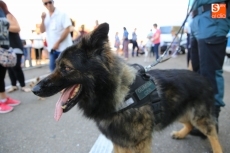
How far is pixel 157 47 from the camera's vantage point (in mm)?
14375

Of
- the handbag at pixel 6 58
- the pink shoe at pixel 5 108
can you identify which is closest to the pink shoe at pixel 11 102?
the pink shoe at pixel 5 108

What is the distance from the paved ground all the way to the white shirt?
160 cm

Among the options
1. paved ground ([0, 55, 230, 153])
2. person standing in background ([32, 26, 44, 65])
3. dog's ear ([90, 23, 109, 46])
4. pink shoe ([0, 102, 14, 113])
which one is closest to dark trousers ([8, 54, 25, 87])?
pink shoe ([0, 102, 14, 113])

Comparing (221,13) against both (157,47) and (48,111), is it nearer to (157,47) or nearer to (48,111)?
(48,111)

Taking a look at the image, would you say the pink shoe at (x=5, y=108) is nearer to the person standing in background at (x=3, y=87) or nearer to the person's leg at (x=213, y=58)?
the person standing in background at (x=3, y=87)

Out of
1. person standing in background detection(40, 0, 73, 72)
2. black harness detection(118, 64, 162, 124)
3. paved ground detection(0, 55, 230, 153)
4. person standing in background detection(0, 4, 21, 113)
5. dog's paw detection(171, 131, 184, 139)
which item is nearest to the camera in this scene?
black harness detection(118, 64, 162, 124)

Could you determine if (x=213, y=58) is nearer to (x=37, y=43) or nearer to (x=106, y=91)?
(x=106, y=91)

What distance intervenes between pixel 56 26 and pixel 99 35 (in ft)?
→ 10.5

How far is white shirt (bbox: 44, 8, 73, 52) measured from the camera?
15.3 feet

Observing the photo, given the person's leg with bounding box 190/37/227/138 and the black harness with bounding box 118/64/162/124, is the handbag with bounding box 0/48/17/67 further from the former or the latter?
the person's leg with bounding box 190/37/227/138

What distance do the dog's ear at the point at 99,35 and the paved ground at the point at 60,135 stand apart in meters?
1.00

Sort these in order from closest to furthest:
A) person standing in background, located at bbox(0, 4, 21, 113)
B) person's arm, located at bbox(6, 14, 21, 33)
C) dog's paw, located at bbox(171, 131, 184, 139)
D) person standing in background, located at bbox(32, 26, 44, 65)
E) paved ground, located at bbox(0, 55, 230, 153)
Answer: paved ground, located at bbox(0, 55, 230, 153)
dog's paw, located at bbox(171, 131, 184, 139)
person standing in background, located at bbox(0, 4, 21, 113)
person's arm, located at bbox(6, 14, 21, 33)
person standing in background, located at bbox(32, 26, 44, 65)

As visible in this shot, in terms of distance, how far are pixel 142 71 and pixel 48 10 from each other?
11.3 ft

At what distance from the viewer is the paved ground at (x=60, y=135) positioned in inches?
106
